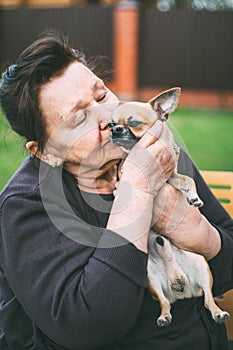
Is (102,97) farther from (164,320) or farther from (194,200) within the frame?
(164,320)

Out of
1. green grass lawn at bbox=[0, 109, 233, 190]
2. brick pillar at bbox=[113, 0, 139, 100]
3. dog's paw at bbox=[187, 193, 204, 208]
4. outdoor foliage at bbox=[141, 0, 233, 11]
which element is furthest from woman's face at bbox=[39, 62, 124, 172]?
outdoor foliage at bbox=[141, 0, 233, 11]

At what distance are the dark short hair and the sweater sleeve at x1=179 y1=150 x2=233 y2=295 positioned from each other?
451 mm

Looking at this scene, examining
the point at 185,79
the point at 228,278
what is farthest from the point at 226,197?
the point at 185,79

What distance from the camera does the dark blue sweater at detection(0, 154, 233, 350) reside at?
1.73 m

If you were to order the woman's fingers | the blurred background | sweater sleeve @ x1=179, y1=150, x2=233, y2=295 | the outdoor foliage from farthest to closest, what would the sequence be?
the outdoor foliage, the blurred background, sweater sleeve @ x1=179, y1=150, x2=233, y2=295, the woman's fingers

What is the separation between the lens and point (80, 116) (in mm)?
1910

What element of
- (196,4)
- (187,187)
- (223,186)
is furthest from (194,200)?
(196,4)

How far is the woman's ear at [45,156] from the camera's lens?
199cm

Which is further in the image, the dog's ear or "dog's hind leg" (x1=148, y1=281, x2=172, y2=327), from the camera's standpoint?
the dog's ear

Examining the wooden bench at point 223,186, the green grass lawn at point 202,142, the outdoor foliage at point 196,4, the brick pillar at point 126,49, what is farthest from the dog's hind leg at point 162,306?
the outdoor foliage at point 196,4

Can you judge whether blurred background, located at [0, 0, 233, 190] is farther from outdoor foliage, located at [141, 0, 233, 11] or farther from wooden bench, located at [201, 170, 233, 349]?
wooden bench, located at [201, 170, 233, 349]

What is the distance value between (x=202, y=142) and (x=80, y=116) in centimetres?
588

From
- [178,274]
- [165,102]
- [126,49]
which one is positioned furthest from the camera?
[126,49]

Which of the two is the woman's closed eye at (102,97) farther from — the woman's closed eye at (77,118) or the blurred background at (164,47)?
the blurred background at (164,47)
